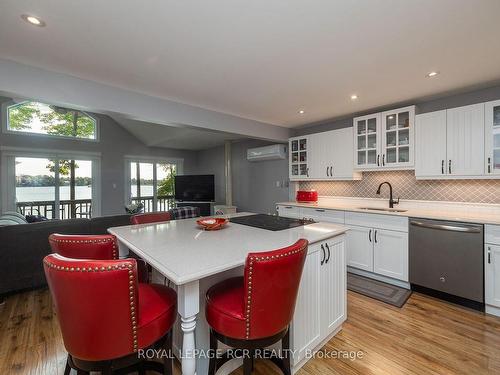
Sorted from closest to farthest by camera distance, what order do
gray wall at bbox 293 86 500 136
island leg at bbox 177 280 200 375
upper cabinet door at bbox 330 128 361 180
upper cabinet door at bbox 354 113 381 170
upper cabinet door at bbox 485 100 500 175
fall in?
1. island leg at bbox 177 280 200 375
2. upper cabinet door at bbox 485 100 500 175
3. gray wall at bbox 293 86 500 136
4. upper cabinet door at bbox 354 113 381 170
5. upper cabinet door at bbox 330 128 361 180

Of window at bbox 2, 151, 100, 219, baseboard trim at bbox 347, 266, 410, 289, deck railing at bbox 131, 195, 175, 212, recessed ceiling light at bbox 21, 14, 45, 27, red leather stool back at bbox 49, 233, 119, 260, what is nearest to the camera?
red leather stool back at bbox 49, 233, 119, 260

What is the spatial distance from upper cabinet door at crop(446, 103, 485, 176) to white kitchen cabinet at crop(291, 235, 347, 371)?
6.12 feet

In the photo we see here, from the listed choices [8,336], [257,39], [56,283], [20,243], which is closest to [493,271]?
[257,39]

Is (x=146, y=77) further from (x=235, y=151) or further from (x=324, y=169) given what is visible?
(x=235, y=151)

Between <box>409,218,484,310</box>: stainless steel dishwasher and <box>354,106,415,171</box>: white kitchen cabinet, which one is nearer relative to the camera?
<box>409,218,484,310</box>: stainless steel dishwasher

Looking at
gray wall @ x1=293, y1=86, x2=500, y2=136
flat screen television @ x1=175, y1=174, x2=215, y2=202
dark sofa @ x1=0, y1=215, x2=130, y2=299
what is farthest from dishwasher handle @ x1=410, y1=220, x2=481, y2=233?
flat screen television @ x1=175, y1=174, x2=215, y2=202

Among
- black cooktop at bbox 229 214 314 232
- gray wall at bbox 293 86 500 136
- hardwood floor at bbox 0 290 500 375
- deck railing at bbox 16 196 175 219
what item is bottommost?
hardwood floor at bbox 0 290 500 375

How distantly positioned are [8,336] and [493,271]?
4373 millimetres

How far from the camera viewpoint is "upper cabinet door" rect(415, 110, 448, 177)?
2779 millimetres

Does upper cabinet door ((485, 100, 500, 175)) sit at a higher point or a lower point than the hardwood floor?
higher

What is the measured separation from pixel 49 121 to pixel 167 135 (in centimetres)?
282

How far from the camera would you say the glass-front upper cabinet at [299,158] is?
430 cm

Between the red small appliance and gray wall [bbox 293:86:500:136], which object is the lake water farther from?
gray wall [bbox 293:86:500:136]

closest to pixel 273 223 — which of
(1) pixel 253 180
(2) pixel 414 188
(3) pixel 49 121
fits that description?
(2) pixel 414 188
